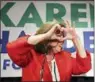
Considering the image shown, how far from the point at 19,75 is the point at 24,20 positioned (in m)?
0.33

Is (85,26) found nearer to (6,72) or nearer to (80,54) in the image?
(6,72)

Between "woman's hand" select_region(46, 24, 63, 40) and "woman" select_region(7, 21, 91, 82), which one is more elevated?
"woman's hand" select_region(46, 24, 63, 40)

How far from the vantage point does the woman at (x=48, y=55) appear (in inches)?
28.7

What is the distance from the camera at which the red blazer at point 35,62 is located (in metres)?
0.73

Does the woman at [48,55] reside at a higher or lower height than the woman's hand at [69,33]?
lower

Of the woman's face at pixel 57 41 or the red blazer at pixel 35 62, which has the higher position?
the woman's face at pixel 57 41

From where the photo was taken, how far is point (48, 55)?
2.60ft

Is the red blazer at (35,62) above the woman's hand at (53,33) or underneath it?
underneath

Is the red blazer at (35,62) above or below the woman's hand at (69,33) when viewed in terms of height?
below

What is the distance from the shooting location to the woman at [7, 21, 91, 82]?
2.39 feet

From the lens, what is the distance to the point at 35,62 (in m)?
0.77

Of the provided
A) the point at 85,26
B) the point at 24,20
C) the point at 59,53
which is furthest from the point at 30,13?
the point at 59,53

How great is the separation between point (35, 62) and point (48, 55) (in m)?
0.06

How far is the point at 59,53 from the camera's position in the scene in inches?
31.5
